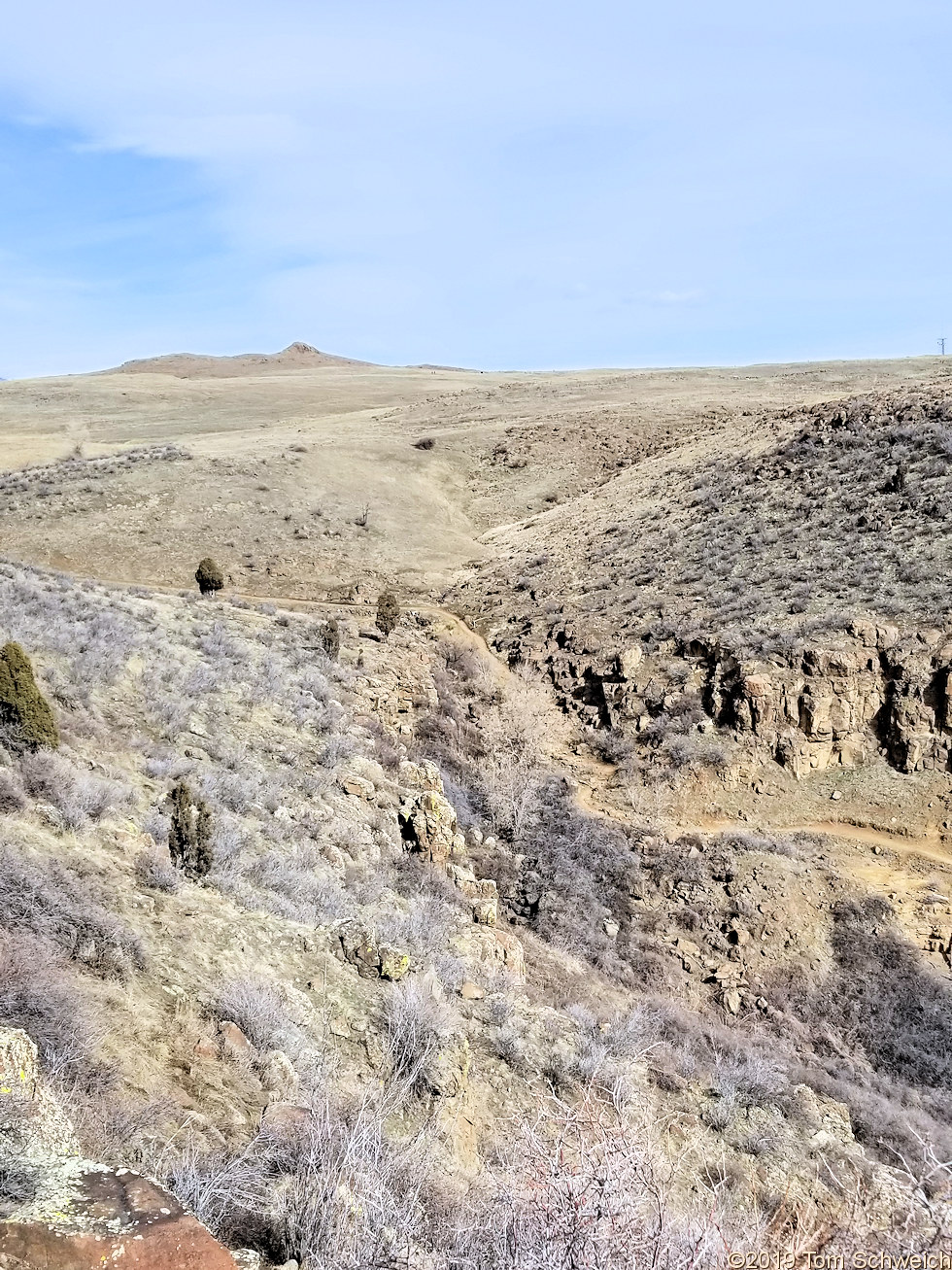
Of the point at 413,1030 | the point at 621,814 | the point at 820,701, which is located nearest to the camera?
the point at 413,1030

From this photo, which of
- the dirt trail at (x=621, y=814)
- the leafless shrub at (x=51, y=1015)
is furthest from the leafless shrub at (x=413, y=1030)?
the dirt trail at (x=621, y=814)

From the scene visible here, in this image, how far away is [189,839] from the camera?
312 inches

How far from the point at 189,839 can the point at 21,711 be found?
237 cm

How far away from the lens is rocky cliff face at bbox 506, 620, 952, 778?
14336 millimetres

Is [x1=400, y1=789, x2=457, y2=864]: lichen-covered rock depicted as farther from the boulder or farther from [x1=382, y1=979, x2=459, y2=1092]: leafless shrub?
[x1=382, y1=979, x2=459, y2=1092]: leafless shrub

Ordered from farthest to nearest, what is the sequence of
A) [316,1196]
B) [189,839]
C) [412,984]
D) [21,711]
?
1. [21,711]
2. [189,839]
3. [412,984]
4. [316,1196]

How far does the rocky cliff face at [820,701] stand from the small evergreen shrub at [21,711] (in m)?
10.8

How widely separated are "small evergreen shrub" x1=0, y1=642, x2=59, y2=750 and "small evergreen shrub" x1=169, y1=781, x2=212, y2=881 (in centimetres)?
171

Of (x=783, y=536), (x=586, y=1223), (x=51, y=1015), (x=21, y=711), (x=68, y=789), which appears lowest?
(x=51, y=1015)

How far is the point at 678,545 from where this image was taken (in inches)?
922

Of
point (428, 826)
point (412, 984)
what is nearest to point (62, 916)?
point (412, 984)

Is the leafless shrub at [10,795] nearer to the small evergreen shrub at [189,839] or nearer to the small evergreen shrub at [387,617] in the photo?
the small evergreen shrub at [189,839]

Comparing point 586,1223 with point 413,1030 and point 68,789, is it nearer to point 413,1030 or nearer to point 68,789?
point 413,1030

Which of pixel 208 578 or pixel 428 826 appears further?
pixel 208 578
